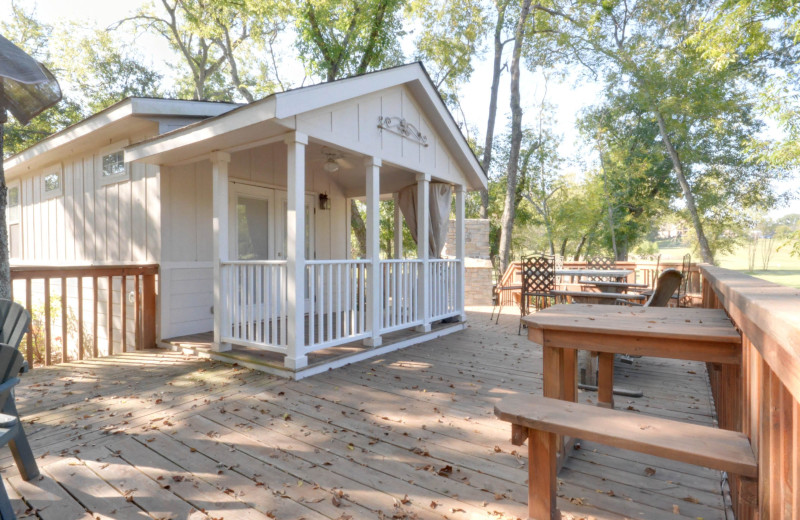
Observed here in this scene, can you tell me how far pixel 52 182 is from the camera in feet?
23.5

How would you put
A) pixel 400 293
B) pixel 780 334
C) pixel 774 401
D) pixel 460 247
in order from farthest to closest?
pixel 460 247, pixel 400 293, pixel 774 401, pixel 780 334

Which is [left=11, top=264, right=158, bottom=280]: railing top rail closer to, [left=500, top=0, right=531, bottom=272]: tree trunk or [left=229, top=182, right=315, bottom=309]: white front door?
[left=229, top=182, right=315, bottom=309]: white front door

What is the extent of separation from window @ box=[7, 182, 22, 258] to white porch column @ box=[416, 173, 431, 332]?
8680 mm

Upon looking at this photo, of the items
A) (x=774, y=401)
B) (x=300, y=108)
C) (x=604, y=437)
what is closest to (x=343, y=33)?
(x=300, y=108)

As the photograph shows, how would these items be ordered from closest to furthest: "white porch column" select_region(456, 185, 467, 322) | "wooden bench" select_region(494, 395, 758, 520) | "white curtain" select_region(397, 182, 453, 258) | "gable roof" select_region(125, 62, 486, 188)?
"wooden bench" select_region(494, 395, 758, 520), "gable roof" select_region(125, 62, 486, 188), "white curtain" select_region(397, 182, 453, 258), "white porch column" select_region(456, 185, 467, 322)

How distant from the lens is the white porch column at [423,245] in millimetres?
5633

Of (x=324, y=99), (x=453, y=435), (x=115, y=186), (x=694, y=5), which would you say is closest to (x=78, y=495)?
(x=453, y=435)

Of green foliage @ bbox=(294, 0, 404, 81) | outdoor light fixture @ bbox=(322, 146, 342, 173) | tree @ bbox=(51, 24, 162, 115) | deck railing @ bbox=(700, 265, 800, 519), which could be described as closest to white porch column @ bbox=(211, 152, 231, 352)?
outdoor light fixture @ bbox=(322, 146, 342, 173)

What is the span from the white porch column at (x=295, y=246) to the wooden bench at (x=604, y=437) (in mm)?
2501

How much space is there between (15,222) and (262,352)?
8.04 meters

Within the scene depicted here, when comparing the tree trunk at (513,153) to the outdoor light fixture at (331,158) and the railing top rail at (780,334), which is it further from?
the railing top rail at (780,334)

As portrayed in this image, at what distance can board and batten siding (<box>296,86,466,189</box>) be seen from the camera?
411cm

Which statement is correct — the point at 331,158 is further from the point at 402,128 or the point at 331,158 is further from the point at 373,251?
the point at 373,251

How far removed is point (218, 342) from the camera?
4492mm
